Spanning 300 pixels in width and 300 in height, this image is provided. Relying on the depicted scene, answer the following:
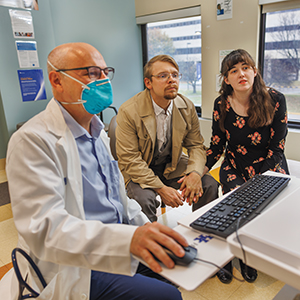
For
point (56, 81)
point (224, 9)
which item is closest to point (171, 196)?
point (56, 81)

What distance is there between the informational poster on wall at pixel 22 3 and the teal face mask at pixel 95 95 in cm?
302

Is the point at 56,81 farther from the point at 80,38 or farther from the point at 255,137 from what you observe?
the point at 80,38

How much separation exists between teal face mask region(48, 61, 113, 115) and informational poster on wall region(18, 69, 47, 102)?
2906 millimetres

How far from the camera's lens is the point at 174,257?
0.72m

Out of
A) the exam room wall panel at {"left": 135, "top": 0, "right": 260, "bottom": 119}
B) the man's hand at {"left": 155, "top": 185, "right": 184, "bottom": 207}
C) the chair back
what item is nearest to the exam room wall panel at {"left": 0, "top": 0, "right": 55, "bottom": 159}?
the exam room wall panel at {"left": 135, "top": 0, "right": 260, "bottom": 119}

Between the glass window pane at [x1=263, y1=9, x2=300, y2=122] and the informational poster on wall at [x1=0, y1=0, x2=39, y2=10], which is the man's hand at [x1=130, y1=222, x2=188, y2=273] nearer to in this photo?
the glass window pane at [x1=263, y1=9, x2=300, y2=122]

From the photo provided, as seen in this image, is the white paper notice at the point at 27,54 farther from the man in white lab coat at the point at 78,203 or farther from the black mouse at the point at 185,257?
the black mouse at the point at 185,257


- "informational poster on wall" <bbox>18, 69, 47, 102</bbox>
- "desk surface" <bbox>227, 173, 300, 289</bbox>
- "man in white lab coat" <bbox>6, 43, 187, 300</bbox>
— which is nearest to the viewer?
"desk surface" <bbox>227, 173, 300, 289</bbox>

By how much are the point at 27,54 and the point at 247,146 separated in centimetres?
301

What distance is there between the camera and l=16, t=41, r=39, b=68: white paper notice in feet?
11.6

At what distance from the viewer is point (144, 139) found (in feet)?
6.31

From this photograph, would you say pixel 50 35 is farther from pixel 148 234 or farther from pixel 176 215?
pixel 148 234

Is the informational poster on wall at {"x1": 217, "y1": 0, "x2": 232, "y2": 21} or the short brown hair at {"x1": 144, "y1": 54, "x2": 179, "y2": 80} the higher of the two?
the informational poster on wall at {"x1": 217, "y1": 0, "x2": 232, "y2": 21}

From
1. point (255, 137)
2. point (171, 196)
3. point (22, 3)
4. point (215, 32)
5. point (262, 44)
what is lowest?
point (171, 196)
